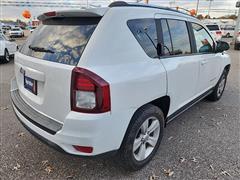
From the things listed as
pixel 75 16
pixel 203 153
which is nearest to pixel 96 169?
pixel 203 153

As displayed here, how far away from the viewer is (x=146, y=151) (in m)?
2.58

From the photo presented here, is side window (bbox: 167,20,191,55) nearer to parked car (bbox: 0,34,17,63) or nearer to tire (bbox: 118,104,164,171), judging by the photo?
tire (bbox: 118,104,164,171)

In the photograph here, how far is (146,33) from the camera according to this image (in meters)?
2.35

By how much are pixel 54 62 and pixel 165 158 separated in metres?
1.80

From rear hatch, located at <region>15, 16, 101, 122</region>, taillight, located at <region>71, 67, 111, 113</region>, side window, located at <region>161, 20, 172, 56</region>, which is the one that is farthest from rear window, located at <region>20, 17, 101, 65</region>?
side window, located at <region>161, 20, 172, 56</region>

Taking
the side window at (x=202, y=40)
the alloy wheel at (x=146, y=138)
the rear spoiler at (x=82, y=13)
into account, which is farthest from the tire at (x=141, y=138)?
the side window at (x=202, y=40)

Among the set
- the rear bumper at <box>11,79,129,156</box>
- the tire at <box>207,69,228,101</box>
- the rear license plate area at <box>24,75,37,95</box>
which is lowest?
the tire at <box>207,69,228,101</box>

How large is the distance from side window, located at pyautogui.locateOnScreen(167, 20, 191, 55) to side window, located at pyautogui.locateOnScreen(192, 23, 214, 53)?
35 cm

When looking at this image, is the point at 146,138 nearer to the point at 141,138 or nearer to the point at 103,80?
the point at 141,138

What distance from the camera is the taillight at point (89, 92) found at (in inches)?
70.1

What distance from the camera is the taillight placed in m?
1.78

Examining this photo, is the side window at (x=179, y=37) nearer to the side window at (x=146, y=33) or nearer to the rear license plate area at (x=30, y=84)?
the side window at (x=146, y=33)

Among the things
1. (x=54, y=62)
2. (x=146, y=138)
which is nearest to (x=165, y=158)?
(x=146, y=138)

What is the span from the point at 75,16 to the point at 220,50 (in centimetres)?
312
